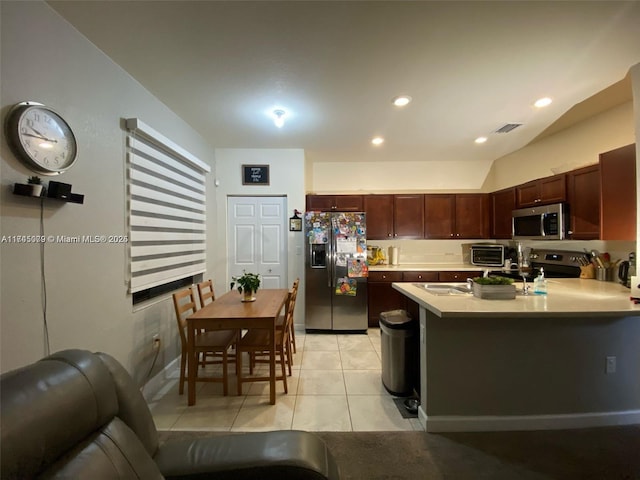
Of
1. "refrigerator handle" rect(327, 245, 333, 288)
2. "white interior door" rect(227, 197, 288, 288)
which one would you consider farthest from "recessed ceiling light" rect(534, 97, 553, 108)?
"white interior door" rect(227, 197, 288, 288)

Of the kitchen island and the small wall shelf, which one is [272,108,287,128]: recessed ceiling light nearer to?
the small wall shelf

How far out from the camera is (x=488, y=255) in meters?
4.45

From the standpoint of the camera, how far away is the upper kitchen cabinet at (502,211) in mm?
4105

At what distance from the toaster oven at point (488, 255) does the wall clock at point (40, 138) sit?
498 centimetres

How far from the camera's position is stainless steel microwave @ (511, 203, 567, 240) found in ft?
10.2

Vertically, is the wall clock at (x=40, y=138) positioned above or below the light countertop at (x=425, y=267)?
above

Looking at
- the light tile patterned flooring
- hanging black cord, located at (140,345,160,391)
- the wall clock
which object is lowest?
the light tile patterned flooring

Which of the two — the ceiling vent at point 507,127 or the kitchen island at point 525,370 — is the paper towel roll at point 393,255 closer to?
the ceiling vent at point 507,127

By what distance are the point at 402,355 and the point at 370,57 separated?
2.39 metres

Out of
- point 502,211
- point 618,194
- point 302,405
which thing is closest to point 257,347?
point 302,405

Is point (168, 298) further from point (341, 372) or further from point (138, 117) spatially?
point (341, 372)

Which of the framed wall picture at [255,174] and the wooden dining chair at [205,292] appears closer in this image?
the wooden dining chair at [205,292]

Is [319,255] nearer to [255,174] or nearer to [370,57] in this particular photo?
[255,174]

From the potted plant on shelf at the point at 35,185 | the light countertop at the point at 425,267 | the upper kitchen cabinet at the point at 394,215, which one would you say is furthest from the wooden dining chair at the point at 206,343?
the upper kitchen cabinet at the point at 394,215
